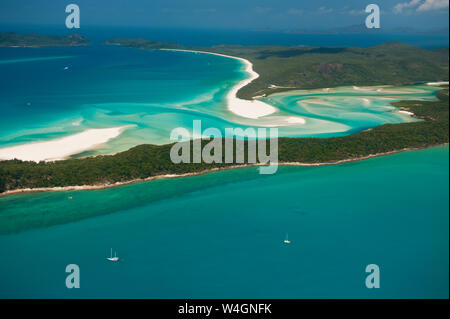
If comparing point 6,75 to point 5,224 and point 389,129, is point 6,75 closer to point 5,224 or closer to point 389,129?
point 5,224

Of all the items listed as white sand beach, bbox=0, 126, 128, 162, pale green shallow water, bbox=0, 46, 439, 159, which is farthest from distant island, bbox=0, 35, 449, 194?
pale green shallow water, bbox=0, 46, 439, 159

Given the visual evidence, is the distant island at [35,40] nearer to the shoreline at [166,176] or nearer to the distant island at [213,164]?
the distant island at [213,164]

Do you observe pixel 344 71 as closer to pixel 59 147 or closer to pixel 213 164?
pixel 213 164

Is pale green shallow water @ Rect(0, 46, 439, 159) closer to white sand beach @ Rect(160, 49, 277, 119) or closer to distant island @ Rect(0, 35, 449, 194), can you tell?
white sand beach @ Rect(160, 49, 277, 119)

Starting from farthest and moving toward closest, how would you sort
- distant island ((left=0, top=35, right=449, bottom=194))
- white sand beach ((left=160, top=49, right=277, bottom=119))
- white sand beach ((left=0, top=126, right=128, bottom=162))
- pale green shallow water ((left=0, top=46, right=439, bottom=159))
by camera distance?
white sand beach ((left=160, top=49, right=277, bottom=119))
pale green shallow water ((left=0, top=46, right=439, bottom=159))
white sand beach ((left=0, top=126, right=128, bottom=162))
distant island ((left=0, top=35, right=449, bottom=194))

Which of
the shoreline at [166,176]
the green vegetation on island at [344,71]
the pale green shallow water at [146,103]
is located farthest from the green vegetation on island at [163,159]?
the green vegetation on island at [344,71]

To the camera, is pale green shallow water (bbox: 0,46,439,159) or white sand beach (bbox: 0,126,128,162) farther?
pale green shallow water (bbox: 0,46,439,159)

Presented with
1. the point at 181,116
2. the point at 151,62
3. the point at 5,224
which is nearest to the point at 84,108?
the point at 181,116
